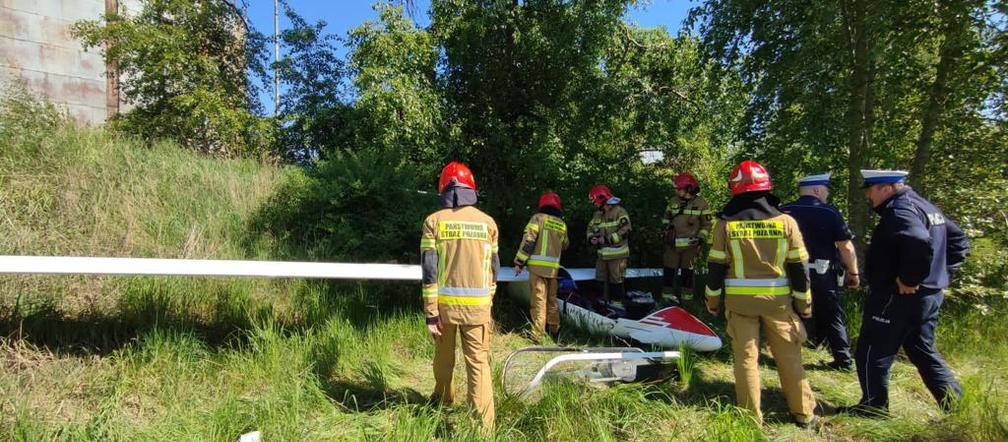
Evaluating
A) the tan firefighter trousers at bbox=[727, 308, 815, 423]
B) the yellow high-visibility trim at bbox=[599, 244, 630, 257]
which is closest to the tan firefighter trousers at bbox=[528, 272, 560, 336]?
the yellow high-visibility trim at bbox=[599, 244, 630, 257]

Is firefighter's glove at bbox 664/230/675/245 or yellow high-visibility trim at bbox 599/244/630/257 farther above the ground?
firefighter's glove at bbox 664/230/675/245

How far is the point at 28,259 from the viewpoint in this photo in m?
3.54

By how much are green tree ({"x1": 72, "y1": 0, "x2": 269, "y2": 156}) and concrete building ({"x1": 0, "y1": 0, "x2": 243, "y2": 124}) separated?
4.94ft

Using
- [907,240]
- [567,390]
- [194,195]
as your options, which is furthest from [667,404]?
[194,195]

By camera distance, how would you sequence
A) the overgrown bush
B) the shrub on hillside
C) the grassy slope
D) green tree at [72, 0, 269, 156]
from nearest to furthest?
the grassy slope
the overgrown bush
the shrub on hillside
green tree at [72, 0, 269, 156]

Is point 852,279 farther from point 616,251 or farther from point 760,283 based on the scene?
point 616,251

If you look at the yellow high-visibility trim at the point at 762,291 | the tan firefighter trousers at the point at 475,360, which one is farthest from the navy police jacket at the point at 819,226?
the tan firefighter trousers at the point at 475,360

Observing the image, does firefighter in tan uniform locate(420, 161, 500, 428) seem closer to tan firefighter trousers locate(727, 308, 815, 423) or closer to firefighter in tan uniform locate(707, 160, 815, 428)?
firefighter in tan uniform locate(707, 160, 815, 428)

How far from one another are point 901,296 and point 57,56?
1590 centimetres

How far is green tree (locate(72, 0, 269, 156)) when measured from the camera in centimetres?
918

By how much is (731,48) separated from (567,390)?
5.08m

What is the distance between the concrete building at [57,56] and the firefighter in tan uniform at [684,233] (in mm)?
11421

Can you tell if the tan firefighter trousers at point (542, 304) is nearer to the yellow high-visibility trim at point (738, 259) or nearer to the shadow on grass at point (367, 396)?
the shadow on grass at point (367, 396)

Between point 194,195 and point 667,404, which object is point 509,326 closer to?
point 667,404
